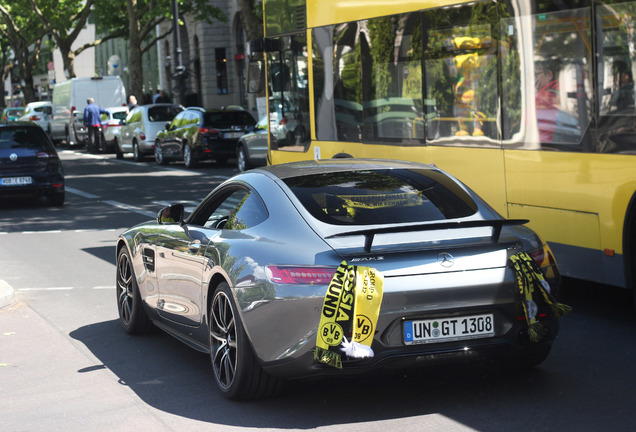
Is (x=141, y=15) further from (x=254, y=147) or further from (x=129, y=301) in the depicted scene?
(x=129, y=301)

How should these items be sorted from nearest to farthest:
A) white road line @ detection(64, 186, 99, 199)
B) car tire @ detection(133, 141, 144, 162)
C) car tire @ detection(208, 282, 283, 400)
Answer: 1. car tire @ detection(208, 282, 283, 400)
2. white road line @ detection(64, 186, 99, 199)
3. car tire @ detection(133, 141, 144, 162)

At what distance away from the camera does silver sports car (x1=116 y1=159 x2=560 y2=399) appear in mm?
5562

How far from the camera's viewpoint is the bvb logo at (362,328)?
18.1 ft

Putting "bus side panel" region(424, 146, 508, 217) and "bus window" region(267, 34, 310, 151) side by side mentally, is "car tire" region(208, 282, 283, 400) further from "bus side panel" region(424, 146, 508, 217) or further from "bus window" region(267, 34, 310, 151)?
"bus window" region(267, 34, 310, 151)

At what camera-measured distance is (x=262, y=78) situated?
1483cm

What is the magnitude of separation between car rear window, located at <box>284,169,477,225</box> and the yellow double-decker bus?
1.80m

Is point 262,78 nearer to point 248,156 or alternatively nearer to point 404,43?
point 404,43

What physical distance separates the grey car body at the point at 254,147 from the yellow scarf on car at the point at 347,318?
20.6 meters

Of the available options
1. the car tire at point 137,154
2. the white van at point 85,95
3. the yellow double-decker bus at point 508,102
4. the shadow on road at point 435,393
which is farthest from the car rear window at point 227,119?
the shadow on road at point 435,393

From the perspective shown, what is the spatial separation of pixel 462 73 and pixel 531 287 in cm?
427

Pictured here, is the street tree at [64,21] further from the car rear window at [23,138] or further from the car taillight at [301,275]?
the car taillight at [301,275]

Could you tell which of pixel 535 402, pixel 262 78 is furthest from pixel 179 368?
pixel 262 78

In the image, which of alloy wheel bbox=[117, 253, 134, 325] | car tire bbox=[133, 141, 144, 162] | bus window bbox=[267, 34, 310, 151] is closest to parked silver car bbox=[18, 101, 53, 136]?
car tire bbox=[133, 141, 144, 162]

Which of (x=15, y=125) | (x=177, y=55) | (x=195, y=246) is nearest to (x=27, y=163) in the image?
(x=15, y=125)
